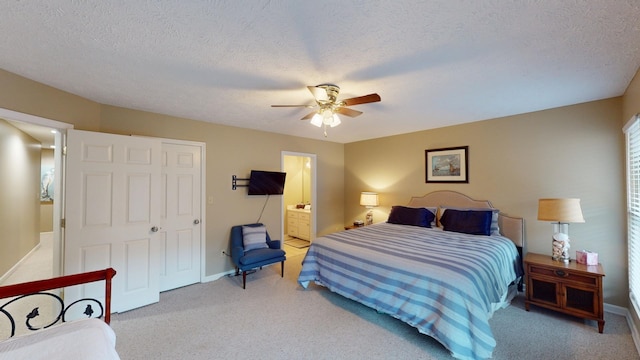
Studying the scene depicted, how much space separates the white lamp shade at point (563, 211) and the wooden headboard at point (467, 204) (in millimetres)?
587

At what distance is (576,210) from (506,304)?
1.33 metres

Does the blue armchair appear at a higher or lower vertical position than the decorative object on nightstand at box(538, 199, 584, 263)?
lower

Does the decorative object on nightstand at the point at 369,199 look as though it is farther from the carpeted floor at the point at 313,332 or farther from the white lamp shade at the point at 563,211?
the white lamp shade at the point at 563,211

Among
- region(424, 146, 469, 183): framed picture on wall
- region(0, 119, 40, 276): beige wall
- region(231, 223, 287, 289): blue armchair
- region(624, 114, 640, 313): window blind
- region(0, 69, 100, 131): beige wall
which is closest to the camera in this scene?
region(0, 69, 100, 131): beige wall

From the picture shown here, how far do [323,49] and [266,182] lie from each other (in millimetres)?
2905

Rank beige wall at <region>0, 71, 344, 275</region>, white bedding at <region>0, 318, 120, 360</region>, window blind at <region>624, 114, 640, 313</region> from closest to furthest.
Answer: white bedding at <region>0, 318, 120, 360</region> < window blind at <region>624, 114, 640, 313</region> < beige wall at <region>0, 71, 344, 275</region>

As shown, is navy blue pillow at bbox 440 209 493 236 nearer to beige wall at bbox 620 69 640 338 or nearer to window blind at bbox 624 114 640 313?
window blind at bbox 624 114 640 313

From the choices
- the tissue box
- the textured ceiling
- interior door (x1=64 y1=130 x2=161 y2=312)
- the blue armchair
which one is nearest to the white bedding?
the textured ceiling

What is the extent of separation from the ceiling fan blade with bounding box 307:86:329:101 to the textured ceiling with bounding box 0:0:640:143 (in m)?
0.15

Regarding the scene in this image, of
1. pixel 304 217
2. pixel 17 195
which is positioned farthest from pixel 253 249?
pixel 17 195

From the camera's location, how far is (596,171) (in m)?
2.88

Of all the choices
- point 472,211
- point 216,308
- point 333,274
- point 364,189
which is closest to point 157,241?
point 216,308

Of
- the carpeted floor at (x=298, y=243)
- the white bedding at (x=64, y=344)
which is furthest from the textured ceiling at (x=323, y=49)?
the carpeted floor at (x=298, y=243)

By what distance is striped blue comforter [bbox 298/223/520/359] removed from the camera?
6.33ft
